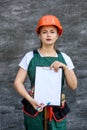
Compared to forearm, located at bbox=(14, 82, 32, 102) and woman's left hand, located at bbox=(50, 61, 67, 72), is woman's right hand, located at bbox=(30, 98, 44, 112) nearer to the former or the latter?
forearm, located at bbox=(14, 82, 32, 102)

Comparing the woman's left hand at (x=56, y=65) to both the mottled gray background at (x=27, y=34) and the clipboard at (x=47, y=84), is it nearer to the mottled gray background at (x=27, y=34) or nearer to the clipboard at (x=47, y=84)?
the clipboard at (x=47, y=84)

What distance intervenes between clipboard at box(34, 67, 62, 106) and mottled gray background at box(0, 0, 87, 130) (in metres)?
1.50

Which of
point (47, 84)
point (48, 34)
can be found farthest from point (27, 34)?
point (47, 84)

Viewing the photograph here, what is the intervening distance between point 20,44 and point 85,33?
741mm

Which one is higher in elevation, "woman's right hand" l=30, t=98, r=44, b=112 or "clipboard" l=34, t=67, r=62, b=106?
"clipboard" l=34, t=67, r=62, b=106

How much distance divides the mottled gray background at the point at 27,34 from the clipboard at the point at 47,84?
1.50m

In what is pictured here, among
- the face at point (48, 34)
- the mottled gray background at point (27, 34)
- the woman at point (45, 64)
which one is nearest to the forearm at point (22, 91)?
the woman at point (45, 64)

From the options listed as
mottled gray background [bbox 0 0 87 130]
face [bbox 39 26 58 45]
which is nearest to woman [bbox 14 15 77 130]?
face [bbox 39 26 58 45]

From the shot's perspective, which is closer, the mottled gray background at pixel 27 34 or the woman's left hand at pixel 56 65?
the woman's left hand at pixel 56 65

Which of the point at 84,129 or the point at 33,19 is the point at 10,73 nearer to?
the point at 33,19

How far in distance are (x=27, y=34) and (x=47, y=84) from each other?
1.61m

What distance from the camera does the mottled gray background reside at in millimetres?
4930

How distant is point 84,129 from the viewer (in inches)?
201

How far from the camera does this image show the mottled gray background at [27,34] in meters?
4.93
